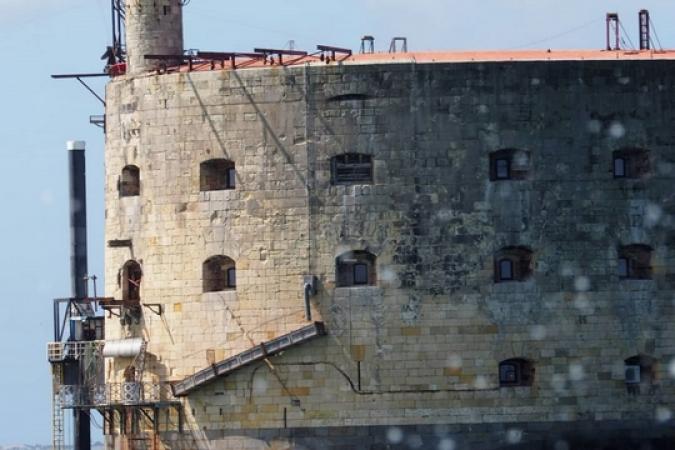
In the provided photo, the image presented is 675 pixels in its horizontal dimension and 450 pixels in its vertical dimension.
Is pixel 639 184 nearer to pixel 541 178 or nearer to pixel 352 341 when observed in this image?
pixel 541 178

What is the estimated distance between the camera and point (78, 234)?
7181 cm

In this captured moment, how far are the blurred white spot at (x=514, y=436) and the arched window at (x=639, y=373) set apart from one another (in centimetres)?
249

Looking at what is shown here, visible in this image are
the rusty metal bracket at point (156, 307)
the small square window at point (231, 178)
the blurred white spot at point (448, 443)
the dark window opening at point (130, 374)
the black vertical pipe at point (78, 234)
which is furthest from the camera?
the black vertical pipe at point (78, 234)

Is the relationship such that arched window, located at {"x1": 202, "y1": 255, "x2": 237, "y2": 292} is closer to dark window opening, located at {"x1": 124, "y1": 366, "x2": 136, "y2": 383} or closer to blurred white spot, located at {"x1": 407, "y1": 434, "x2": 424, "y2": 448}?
dark window opening, located at {"x1": 124, "y1": 366, "x2": 136, "y2": 383}

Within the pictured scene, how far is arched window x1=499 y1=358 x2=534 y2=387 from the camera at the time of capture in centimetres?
6169

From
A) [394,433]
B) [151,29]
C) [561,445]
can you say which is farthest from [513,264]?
[151,29]

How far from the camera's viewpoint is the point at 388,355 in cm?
6153

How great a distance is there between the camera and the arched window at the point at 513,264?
61.8 metres

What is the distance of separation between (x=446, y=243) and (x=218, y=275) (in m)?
5.05

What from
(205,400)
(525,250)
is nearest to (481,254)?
(525,250)

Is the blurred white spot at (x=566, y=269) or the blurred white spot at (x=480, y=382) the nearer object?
the blurred white spot at (x=480, y=382)

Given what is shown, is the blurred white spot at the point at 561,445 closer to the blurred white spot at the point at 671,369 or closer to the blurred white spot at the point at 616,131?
the blurred white spot at the point at 671,369

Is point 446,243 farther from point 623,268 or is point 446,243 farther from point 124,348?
point 124,348

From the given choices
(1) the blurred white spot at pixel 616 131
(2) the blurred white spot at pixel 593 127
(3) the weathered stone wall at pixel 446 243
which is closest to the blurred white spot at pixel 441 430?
(3) the weathered stone wall at pixel 446 243
